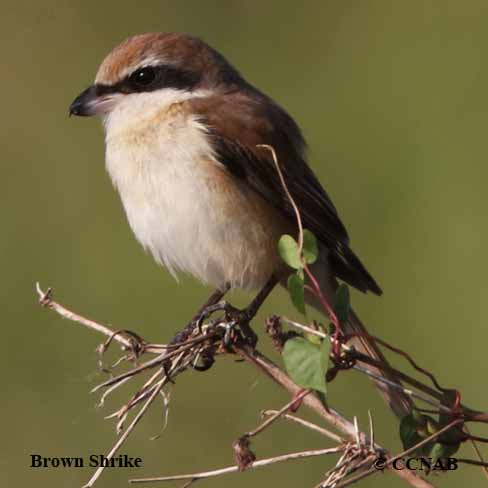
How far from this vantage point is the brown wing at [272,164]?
3.83 m

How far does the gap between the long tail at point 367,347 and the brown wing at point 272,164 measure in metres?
0.06

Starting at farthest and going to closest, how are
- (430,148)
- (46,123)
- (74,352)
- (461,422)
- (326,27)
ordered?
(326,27) → (46,123) → (430,148) → (74,352) → (461,422)

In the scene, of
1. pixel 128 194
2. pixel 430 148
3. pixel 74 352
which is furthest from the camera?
pixel 430 148

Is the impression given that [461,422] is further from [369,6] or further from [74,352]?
[369,6]

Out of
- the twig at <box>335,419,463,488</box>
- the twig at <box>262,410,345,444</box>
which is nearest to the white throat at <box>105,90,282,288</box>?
the twig at <box>262,410,345,444</box>

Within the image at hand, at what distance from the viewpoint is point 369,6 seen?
7.21 m

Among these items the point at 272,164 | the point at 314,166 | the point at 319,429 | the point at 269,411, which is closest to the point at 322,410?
the point at 319,429

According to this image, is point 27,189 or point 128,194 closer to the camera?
point 128,194

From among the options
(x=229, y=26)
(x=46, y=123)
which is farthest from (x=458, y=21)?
(x=46, y=123)

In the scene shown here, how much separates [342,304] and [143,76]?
177 cm

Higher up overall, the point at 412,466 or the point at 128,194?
the point at 128,194

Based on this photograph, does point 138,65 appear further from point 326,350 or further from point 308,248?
point 326,350

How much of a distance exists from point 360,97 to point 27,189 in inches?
70.4

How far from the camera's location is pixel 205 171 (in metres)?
3.71
